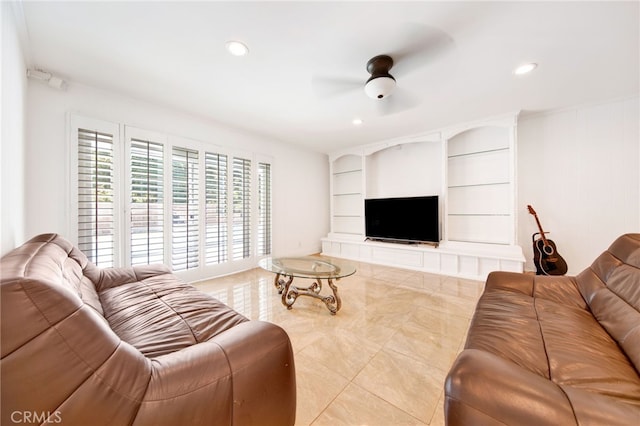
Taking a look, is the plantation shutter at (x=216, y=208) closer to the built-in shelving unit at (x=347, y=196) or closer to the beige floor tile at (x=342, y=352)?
the beige floor tile at (x=342, y=352)

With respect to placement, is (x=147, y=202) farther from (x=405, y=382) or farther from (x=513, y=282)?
(x=513, y=282)

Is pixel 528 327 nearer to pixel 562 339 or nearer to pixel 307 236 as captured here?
pixel 562 339

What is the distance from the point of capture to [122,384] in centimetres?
71

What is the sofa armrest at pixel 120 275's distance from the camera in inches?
70.2

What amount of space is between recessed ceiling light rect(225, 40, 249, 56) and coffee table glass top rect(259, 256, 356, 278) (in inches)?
80.4

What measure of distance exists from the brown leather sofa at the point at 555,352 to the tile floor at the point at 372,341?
1.63ft

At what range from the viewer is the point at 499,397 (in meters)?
0.70

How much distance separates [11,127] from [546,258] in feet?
18.0

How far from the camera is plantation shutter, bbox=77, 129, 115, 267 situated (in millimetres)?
2490

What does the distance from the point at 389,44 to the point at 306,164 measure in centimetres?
333

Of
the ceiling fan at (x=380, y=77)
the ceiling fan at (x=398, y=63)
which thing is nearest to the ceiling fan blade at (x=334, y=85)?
the ceiling fan at (x=398, y=63)

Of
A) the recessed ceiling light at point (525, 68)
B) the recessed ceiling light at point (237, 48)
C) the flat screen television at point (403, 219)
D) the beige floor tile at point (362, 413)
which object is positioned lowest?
the beige floor tile at point (362, 413)

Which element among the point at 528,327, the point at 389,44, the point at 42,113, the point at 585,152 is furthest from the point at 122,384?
the point at 585,152

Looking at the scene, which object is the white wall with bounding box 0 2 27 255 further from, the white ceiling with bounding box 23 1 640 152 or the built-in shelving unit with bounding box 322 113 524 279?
the built-in shelving unit with bounding box 322 113 524 279
